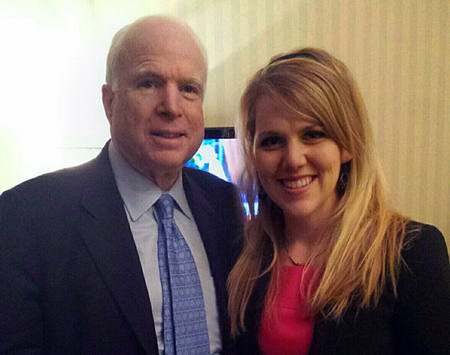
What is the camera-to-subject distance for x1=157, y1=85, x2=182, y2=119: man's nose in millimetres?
1208

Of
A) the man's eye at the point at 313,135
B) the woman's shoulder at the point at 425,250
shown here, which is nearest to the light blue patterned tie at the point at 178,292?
the man's eye at the point at 313,135

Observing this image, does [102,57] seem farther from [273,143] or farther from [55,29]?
[273,143]

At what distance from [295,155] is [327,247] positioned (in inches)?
12.2

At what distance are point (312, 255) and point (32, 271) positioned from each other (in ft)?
2.76

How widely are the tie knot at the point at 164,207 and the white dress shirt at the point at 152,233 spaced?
16 millimetres

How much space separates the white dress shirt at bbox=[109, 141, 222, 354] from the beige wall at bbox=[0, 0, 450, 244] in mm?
1581

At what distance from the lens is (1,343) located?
1013 millimetres

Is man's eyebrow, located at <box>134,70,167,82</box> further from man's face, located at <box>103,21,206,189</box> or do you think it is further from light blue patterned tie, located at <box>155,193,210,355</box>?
light blue patterned tie, located at <box>155,193,210,355</box>

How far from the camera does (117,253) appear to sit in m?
1.11

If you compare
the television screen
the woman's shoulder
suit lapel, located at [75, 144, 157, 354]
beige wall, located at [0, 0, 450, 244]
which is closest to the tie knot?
suit lapel, located at [75, 144, 157, 354]

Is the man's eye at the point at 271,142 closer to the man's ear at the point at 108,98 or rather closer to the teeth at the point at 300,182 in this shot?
the teeth at the point at 300,182

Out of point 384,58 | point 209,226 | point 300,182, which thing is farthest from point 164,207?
point 384,58

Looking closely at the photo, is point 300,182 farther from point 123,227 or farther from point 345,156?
point 123,227

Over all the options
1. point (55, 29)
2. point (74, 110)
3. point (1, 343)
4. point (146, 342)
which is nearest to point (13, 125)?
point (74, 110)
